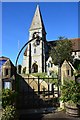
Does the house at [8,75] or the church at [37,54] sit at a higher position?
the church at [37,54]

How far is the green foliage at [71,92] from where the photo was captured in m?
9.42

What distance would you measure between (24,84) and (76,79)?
626cm

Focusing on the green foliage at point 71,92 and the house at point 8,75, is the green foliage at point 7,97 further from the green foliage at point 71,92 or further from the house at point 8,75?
the green foliage at point 71,92

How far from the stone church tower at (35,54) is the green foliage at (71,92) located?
4145 cm

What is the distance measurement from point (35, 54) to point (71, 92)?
150ft

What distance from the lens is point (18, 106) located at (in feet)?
34.3

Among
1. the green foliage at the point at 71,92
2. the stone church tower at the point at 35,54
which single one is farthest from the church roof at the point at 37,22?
the green foliage at the point at 71,92

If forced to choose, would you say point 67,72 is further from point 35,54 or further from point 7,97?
point 35,54

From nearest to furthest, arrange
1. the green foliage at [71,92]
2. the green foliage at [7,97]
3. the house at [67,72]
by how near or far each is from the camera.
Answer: the green foliage at [7,97], the green foliage at [71,92], the house at [67,72]

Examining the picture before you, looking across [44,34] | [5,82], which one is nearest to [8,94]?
[5,82]

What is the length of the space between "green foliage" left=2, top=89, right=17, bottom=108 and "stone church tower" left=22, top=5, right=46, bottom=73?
42461 millimetres

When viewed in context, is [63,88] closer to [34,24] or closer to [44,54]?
[44,54]

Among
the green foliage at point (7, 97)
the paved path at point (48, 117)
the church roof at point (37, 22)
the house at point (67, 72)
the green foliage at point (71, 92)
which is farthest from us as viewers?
the church roof at point (37, 22)

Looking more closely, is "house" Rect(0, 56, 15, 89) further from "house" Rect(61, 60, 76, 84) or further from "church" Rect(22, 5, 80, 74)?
"church" Rect(22, 5, 80, 74)
